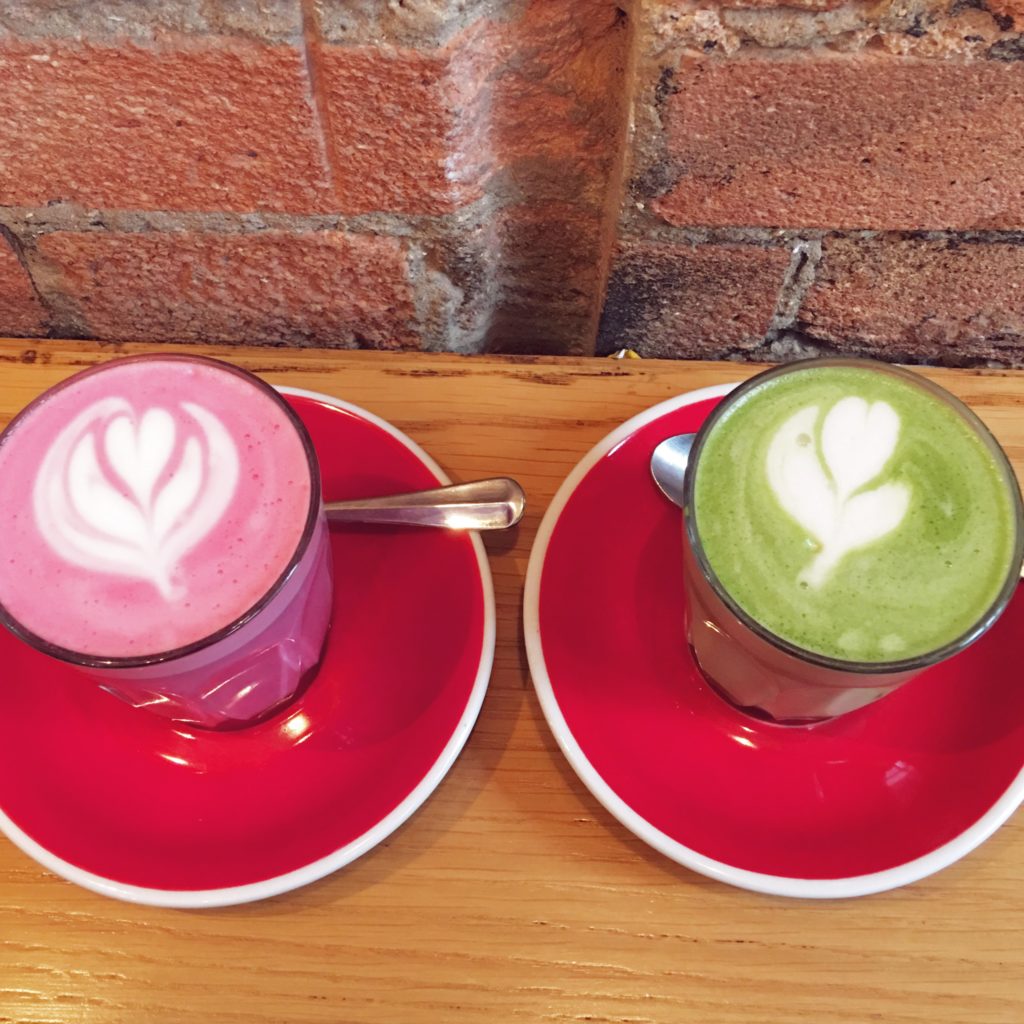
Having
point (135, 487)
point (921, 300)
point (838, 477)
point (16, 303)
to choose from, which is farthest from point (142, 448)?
point (921, 300)

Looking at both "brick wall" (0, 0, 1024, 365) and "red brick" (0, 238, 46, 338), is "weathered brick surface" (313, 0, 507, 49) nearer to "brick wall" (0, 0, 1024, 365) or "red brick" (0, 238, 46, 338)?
"brick wall" (0, 0, 1024, 365)

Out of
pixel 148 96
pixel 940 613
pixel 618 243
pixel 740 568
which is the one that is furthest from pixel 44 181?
pixel 940 613

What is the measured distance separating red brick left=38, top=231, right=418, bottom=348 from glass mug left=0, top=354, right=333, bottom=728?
0.16 metres

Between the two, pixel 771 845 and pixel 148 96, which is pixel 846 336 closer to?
pixel 771 845

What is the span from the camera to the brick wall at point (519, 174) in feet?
1.90

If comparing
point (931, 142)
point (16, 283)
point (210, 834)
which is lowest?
point (210, 834)

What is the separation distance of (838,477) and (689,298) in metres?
0.24

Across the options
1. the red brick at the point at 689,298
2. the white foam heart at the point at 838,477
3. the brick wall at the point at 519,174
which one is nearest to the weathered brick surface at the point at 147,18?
the brick wall at the point at 519,174

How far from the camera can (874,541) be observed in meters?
0.57

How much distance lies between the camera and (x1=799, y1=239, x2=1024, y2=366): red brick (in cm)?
72

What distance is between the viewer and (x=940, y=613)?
21.5 inches

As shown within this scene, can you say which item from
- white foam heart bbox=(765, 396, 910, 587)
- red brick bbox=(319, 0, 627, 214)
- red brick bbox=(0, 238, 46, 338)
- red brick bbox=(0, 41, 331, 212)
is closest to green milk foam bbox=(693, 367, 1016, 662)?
white foam heart bbox=(765, 396, 910, 587)

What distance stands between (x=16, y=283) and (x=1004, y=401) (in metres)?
0.82

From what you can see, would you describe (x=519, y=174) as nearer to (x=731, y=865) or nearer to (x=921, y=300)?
(x=921, y=300)
